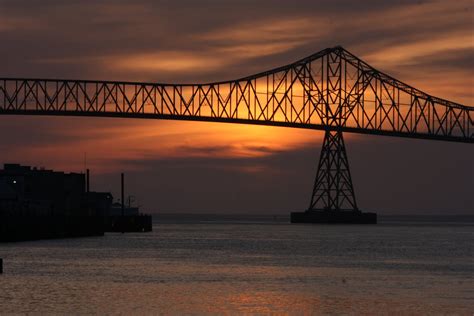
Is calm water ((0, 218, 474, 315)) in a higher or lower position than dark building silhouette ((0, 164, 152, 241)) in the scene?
lower

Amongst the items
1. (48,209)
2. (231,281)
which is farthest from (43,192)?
(231,281)

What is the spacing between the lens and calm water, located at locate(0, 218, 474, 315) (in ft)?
143

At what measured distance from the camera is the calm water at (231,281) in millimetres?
43562

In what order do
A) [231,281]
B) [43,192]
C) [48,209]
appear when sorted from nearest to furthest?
[231,281] < [48,209] < [43,192]

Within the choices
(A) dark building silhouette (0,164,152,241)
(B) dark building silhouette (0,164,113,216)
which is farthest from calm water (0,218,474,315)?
(B) dark building silhouette (0,164,113,216)

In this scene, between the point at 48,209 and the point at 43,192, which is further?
the point at 43,192

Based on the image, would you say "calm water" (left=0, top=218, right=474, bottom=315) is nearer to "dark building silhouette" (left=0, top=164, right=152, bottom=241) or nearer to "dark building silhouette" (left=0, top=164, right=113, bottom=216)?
"dark building silhouette" (left=0, top=164, right=152, bottom=241)

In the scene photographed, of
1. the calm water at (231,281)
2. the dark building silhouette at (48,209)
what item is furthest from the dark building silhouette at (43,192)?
the calm water at (231,281)

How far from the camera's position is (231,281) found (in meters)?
54.5

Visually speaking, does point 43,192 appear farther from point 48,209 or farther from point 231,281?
point 231,281

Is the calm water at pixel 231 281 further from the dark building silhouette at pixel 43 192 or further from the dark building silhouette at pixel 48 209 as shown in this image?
the dark building silhouette at pixel 43 192

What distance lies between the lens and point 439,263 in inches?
2795

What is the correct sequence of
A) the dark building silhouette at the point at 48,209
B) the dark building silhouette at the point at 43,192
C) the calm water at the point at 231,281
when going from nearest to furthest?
the calm water at the point at 231,281
the dark building silhouette at the point at 48,209
the dark building silhouette at the point at 43,192

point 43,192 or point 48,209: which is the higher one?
point 43,192
